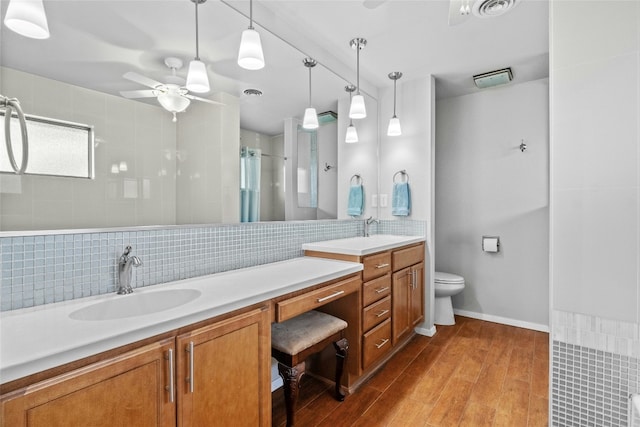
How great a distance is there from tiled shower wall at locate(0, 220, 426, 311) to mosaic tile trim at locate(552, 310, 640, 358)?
1514 millimetres

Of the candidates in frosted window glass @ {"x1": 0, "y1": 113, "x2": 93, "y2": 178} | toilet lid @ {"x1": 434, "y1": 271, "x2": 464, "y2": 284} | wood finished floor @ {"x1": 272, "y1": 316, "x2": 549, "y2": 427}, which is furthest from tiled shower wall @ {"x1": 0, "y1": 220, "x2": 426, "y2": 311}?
→ toilet lid @ {"x1": 434, "y1": 271, "x2": 464, "y2": 284}

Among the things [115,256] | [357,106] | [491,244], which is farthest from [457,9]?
[491,244]

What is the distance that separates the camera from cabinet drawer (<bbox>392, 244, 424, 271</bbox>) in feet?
7.85

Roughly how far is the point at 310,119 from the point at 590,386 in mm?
2074

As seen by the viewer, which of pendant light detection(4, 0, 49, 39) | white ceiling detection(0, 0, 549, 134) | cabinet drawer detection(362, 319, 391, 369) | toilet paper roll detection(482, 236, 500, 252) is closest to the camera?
pendant light detection(4, 0, 49, 39)

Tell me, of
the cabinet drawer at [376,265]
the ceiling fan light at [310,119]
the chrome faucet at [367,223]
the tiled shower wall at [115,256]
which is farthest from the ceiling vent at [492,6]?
the chrome faucet at [367,223]

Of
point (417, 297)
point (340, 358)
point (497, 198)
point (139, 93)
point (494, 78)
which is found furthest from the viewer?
point (497, 198)

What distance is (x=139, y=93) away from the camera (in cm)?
142

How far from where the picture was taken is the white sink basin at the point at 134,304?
44.9 inches

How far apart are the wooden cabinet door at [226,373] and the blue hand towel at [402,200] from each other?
2.01 meters

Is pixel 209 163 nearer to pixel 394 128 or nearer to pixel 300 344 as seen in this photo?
pixel 300 344

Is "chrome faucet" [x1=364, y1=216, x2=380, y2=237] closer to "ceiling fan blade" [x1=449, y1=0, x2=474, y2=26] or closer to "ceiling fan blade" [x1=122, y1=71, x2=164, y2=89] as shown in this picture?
"ceiling fan blade" [x1=449, y1=0, x2=474, y2=26]

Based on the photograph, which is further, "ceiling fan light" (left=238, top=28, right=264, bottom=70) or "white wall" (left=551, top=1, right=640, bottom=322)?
"ceiling fan light" (left=238, top=28, right=264, bottom=70)

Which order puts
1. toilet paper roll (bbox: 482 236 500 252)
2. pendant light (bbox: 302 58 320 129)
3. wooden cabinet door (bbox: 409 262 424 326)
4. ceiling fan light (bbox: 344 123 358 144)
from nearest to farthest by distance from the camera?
pendant light (bbox: 302 58 320 129) → wooden cabinet door (bbox: 409 262 424 326) → ceiling fan light (bbox: 344 123 358 144) → toilet paper roll (bbox: 482 236 500 252)
